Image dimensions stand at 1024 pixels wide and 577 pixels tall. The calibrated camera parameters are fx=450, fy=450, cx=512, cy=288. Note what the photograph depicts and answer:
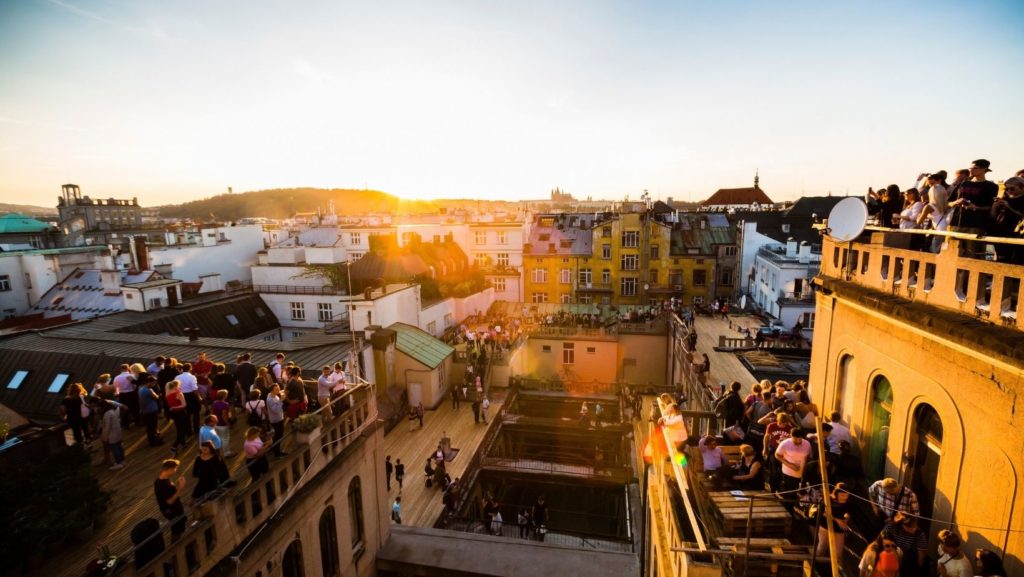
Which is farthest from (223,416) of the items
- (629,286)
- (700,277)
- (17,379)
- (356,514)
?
(700,277)

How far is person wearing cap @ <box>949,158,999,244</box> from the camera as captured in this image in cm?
646

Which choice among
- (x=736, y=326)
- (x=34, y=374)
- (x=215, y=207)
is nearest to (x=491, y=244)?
(x=736, y=326)

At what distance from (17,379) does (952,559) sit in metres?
29.8

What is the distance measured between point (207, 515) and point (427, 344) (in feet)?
74.6

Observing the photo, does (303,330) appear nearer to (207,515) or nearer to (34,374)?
(34,374)

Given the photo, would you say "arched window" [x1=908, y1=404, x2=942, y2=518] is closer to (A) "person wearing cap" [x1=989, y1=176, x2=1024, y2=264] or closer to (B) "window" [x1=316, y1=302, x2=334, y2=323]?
(A) "person wearing cap" [x1=989, y1=176, x2=1024, y2=264]

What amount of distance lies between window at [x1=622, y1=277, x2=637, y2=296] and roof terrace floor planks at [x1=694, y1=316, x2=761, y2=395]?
903 cm

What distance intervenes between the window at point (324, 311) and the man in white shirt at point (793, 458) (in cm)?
3278

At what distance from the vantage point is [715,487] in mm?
8711

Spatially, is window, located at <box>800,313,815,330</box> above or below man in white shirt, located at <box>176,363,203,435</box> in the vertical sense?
below

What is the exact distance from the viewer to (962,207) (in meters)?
6.56

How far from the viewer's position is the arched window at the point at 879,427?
26.3 ft

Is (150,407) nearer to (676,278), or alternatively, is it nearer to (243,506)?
(243,506)

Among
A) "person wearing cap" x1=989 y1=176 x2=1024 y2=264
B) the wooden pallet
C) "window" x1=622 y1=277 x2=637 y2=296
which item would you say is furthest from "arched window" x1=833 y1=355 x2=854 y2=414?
"window" x1=622 y1=277 x2=637 y2=296
